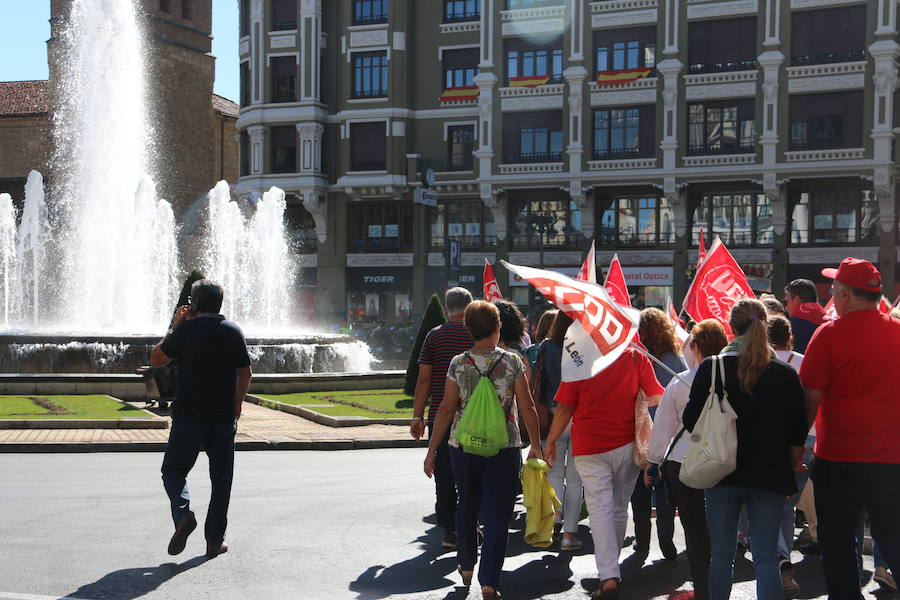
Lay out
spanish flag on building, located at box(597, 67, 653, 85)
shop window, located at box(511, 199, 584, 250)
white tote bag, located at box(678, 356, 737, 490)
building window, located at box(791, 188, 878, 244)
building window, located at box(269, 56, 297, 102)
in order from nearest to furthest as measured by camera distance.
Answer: white tote bag, located at box(678, 356, 737, 490), building window, located at box(791, 188, 878, 244), spanish flag on building, located at box(597, 67, 653, 85), shop window, located at box(511, 199, 584, 250), building window, located at box(269, 56, 297, 102)

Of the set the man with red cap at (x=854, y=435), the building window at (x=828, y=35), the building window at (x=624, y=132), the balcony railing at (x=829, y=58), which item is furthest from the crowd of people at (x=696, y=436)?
the building window at (x=624, y=132)

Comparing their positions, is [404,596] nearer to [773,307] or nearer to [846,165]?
[773,307]

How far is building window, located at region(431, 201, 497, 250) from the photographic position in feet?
149

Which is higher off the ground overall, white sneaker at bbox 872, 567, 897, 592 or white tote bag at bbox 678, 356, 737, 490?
white tote bag at bbox 678, 356, 737, 490

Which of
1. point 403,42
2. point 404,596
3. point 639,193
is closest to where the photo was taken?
point 404,596

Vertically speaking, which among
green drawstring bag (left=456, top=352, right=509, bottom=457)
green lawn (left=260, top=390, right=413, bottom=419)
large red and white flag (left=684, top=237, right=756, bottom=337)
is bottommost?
green lawn (left=260, top=390, right=413, bottom=419)

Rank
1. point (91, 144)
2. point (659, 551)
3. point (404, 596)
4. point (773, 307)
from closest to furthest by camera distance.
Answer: point (404, 596) < point (659, 551) < point (773, 307) < point (91, 144)

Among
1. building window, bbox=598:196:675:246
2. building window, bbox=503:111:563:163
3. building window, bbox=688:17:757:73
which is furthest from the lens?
building window, bbox=503:111:563:163

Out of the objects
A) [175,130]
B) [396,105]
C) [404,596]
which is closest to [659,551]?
[404,596]

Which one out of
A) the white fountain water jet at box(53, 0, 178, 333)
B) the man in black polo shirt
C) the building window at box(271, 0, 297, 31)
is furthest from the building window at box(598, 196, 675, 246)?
the man in black polo shirt

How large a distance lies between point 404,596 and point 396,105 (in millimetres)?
40455

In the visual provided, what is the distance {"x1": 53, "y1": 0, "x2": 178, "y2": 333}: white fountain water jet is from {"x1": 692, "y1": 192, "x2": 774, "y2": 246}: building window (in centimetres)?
1965

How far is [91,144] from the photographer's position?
32.7 meters

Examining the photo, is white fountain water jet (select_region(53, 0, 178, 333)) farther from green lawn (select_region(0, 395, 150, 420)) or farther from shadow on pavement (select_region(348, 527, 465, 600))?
shadow on pavement (select_region(348, 527, 465, 600))
